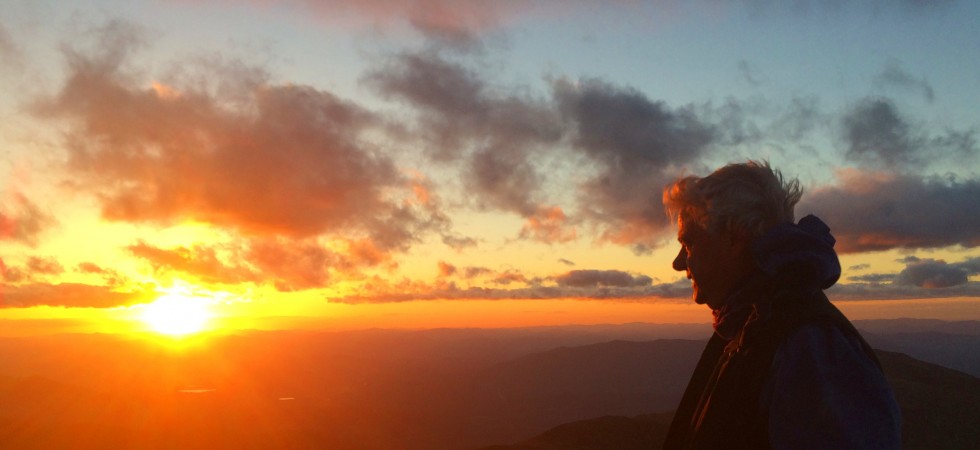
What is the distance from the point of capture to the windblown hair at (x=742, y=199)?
9.18ft

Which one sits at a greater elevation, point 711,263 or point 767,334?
point 711,263

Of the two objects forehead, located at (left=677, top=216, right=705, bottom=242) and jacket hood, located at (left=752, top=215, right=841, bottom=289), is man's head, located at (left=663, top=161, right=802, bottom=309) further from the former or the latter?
jacket hood, located at (left=752, top=215, right=841, bottom=289)

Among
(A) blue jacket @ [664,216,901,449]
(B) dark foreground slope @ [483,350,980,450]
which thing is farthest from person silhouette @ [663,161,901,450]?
(B) dark foreground slope @ [483,350,980,450]

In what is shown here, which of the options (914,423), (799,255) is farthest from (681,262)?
(914,423)

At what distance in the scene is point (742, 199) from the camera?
281 cm

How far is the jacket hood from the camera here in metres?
2.44

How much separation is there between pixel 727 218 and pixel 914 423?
4232cm

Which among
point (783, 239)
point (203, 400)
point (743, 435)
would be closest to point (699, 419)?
point (743, 435)

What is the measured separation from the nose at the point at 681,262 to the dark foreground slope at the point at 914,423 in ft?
123

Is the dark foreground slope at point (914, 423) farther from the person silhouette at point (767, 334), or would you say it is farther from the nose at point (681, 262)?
the person silhouette at point (767, 334)

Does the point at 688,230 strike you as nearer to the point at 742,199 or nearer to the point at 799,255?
the point at 742,199

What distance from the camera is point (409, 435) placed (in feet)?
518

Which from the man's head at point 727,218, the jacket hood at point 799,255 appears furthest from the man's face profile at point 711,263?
the jacket hood at point 799,255

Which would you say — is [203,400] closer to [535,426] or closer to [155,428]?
[155,428]
